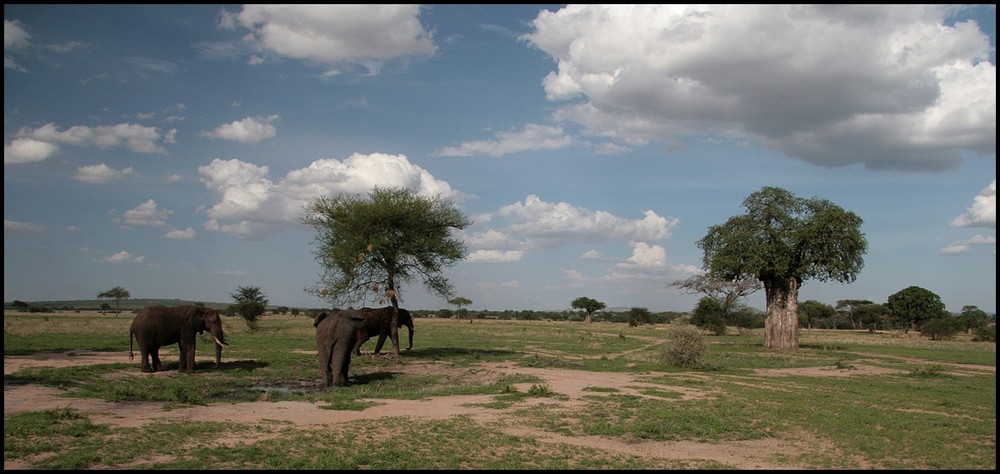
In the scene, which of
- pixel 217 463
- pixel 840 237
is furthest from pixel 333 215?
pixel 840 237

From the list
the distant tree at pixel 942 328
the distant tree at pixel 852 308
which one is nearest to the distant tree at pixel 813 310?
the distant tree at pixel 852 308

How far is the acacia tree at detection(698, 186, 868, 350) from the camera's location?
34750 millimetres

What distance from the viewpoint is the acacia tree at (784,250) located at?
34750 millimetres

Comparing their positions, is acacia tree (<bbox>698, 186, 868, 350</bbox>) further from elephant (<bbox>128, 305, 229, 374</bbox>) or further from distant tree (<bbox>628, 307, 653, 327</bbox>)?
distant tree (<bbox>628, 307, 653, 327</bbox>)

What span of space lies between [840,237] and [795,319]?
518 centimetres

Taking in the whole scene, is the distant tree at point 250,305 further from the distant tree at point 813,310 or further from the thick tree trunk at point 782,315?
the distant tree at point 813,310

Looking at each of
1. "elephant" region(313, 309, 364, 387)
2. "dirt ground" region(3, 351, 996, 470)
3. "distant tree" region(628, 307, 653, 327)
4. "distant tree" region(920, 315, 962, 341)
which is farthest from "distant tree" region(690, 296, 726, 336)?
"elephant" region(313, 309, 364, 387)

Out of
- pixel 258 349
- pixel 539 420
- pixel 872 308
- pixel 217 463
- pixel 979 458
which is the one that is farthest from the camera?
pixel 872 308

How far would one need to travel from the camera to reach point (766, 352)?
111 ft

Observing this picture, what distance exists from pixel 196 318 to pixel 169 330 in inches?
37.2

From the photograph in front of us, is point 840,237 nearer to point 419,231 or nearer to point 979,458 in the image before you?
point 419,231

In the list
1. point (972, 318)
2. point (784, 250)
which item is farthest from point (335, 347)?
point (972, 318)

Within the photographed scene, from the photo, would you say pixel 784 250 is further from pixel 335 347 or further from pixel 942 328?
pixel 942 328

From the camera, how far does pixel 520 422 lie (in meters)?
12.5
